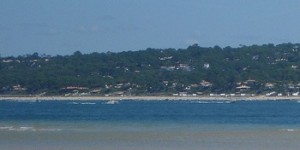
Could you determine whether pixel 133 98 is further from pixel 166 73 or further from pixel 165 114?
pixel 165 114

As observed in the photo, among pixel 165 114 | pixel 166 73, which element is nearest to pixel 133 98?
pixel 166 73

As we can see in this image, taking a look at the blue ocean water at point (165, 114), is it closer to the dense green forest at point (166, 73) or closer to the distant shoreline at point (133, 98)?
the distant shoreline at point (133, 98)

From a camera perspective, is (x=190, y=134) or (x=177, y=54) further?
(x=177, y=54)

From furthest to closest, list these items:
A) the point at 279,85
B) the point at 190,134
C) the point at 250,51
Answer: the point at 250,51 → the point at 279,85 → the point at 190,134

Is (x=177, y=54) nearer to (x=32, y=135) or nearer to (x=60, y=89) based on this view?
(x=60, y=89)

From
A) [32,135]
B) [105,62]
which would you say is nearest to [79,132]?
[32,135]

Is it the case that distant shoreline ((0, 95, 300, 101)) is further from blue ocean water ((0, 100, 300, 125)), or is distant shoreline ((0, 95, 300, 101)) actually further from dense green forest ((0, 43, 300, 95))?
blue ocean water ((0, 100, 300, 125))

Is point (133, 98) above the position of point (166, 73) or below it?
below

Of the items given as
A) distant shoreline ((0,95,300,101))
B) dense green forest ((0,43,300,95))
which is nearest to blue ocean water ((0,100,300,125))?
distant shoreline ((0,95,300,101))
